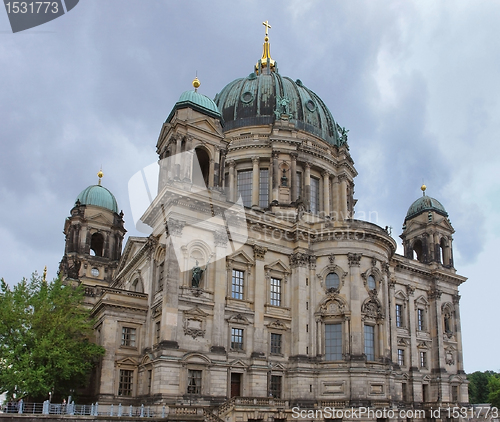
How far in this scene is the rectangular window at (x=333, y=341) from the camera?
42.2 metres

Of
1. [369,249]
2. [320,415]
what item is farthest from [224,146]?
[320,415]

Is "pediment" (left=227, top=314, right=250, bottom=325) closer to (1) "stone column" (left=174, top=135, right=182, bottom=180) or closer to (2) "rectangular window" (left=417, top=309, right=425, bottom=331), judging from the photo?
(1) "stone column" (left=174, top=135, right=182, bottom=180)

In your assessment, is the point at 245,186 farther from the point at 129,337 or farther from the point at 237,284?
the point at 129,337

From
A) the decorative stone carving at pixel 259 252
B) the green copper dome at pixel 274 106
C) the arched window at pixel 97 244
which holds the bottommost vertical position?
the decorative stone carving at pixel 259 252

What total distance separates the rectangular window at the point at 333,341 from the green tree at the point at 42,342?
17.4 meters

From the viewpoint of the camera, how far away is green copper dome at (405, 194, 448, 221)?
61562mm

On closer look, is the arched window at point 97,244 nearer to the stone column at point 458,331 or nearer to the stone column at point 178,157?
the stone column at point 178,157

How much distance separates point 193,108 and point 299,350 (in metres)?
20.7

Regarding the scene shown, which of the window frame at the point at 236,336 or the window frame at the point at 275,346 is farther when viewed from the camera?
the window frame at the point at 275,346

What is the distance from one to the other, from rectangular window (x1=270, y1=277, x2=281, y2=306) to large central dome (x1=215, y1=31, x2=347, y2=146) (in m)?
19.2

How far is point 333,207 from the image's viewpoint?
57.0m

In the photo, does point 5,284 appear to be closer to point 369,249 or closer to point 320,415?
point 320,415

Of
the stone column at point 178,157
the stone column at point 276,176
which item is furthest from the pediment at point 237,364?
the stone column at point 276,176

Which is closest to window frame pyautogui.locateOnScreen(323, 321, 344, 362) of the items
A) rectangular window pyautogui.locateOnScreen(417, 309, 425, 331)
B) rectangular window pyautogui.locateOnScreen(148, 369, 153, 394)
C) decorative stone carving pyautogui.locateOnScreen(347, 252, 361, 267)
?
decorative stone carving pyautogui.locateOnScreen(347, 252, 361, 267)
